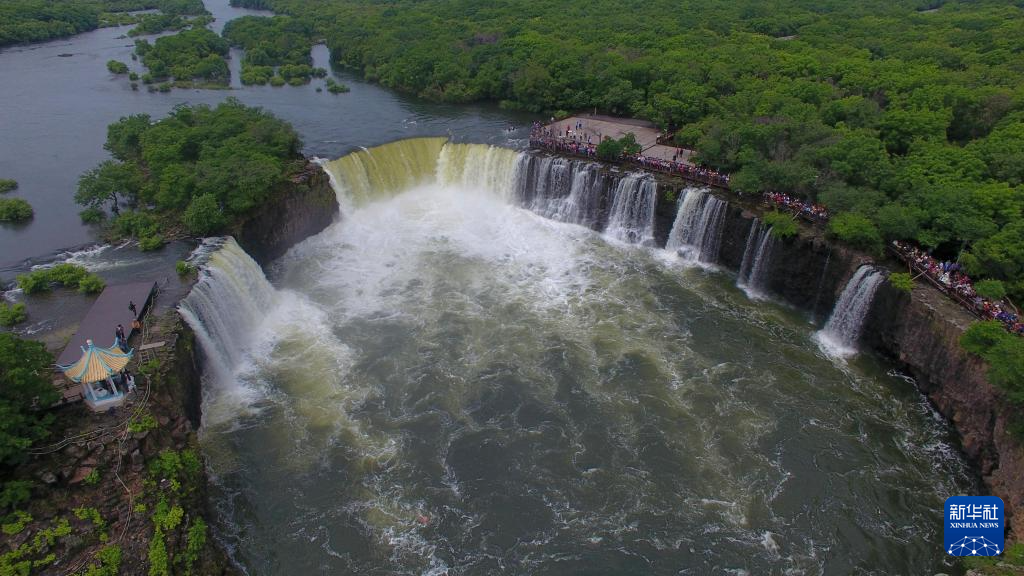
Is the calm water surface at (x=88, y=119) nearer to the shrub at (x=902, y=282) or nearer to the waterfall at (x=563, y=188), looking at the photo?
the waterfall at (x=563, y=188)

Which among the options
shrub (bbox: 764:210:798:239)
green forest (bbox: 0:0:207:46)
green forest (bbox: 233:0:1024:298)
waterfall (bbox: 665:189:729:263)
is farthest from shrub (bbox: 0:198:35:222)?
green forest (bbox: 0:0:207:46)

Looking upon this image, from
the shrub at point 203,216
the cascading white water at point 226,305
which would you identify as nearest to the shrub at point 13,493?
the cascading white water at point 226,305

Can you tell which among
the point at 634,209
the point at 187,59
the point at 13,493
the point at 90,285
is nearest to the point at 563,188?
the point at 634,209

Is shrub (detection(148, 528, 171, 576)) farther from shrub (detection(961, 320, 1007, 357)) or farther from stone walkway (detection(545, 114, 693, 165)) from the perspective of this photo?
stone walkway (detection(545, 114, 693, 165))

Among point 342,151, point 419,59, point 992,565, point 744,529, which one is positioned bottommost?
point 744,529

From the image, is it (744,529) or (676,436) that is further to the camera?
(676,436)

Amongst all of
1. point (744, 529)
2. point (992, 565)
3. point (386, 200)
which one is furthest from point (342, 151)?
point (992, 565)

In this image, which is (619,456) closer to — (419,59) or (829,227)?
(829,227)

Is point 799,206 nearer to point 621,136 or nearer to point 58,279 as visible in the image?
point 621,136
